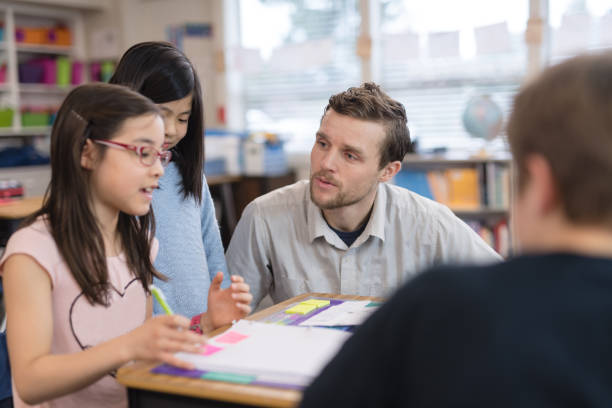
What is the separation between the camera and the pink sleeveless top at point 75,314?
1.28m

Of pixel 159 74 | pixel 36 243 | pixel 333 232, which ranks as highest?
pixel 159 74

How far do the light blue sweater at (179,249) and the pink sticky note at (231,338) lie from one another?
23.4 inches

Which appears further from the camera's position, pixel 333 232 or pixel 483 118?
pixel 483 118

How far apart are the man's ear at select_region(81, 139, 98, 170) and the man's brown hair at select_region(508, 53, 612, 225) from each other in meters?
0.96

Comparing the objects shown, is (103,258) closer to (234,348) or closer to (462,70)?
(234,348)

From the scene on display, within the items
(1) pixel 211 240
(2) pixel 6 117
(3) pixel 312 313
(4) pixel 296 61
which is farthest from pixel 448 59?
(3) pixel 312 313

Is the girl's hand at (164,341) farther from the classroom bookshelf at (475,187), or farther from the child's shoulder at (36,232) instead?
the classroom bookshelf at (475,187)

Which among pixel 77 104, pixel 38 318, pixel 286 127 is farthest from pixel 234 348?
pixel 286 127

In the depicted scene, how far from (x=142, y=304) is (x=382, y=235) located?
781mm

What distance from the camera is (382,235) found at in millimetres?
1981

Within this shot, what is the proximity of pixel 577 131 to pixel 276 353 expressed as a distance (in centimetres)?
68

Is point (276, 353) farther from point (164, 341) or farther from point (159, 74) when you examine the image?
point (159, 74)

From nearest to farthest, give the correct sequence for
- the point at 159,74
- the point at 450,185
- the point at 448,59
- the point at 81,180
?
the point at 81,180, the point at 159,74, the point at 450,185, the point at 448,59

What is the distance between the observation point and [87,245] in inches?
54.1
